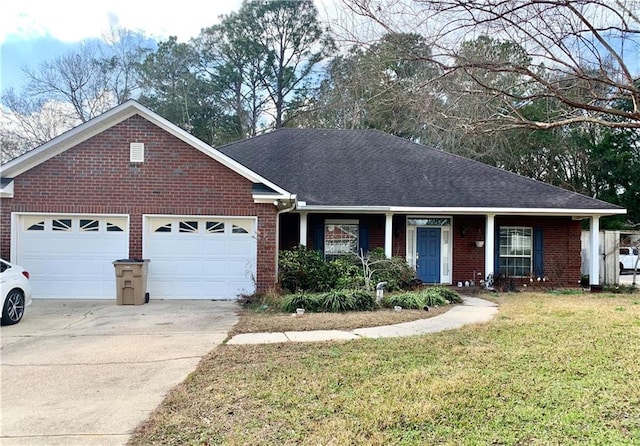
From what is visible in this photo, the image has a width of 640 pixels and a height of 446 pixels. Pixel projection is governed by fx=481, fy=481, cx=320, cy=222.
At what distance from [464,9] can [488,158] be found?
2518cm

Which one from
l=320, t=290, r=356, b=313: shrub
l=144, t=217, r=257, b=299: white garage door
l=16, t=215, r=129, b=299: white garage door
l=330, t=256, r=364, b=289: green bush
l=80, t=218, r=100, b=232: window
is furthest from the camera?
l=330, t=256, r=364, b=289: green bush

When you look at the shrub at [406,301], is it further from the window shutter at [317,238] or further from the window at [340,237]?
the window shutter at [317,238]

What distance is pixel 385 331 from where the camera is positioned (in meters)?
7.96

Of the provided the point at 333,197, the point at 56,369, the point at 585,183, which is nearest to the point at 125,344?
the point at 56,369

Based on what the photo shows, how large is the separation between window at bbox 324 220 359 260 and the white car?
851cm

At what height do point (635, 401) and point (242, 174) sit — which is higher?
point (242, 174)

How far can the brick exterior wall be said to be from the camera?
11547mm

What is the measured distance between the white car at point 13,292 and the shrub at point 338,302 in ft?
18.4

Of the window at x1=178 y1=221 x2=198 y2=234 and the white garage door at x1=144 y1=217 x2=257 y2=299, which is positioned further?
the window at x1=178 y1=221 x2=198 y2=234

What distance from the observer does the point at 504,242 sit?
15.8 metres

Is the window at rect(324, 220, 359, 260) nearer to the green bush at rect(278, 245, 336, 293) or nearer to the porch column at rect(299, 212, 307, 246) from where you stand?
the porch column at rect(299, 212, 307, 246)

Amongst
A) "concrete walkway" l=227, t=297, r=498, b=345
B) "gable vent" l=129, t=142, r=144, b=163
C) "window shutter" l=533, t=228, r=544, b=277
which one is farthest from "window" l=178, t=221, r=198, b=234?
"window shutter" l=533, t=228, r=544, b=277

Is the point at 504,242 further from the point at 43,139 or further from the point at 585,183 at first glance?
the point at 43,139

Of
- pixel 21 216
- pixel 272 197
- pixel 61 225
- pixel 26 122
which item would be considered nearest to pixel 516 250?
pixel 272 197
